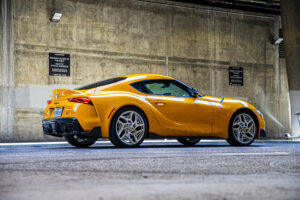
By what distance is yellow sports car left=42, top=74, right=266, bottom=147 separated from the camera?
7.23m

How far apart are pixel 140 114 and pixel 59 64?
8163mm

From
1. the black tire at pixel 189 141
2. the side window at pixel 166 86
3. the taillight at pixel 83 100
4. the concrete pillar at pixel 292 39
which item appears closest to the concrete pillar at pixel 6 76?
the black tire at pixel 189 141

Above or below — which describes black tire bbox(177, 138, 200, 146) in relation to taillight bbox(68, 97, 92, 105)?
below

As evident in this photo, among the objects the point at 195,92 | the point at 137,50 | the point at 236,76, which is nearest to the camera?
the point at 195,92

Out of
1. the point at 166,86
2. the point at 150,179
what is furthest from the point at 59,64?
the point at 150,179

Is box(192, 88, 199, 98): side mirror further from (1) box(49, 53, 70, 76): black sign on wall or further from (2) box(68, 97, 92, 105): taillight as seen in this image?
(1) box(49, 53, 70, 76): black sign on wall

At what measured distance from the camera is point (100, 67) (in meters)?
15.8

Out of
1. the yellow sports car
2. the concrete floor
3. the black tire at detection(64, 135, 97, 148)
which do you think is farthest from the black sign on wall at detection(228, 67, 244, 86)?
the concrete floor

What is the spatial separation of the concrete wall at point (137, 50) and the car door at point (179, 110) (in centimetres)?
749

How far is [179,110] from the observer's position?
316 inches

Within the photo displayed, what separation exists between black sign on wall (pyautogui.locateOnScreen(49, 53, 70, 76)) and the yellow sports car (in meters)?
6.98

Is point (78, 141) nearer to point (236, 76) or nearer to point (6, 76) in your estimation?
point (6, 76)

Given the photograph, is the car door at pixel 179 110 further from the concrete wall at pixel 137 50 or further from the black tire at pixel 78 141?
the concrete wall at pixel 137 50

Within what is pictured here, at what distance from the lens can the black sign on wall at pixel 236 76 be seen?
18.4 meters
